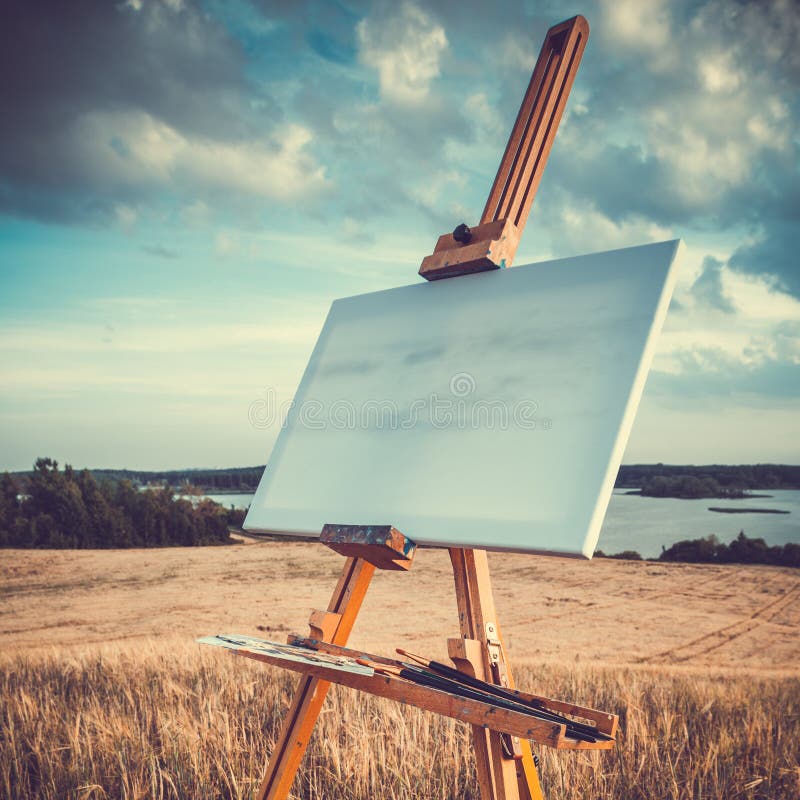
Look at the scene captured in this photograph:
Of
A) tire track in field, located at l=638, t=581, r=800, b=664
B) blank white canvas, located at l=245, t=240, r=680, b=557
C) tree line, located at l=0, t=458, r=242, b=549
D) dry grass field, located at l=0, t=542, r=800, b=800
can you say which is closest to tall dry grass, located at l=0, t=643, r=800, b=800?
dry grass field, located at l=0, t=542, r=800, b=800

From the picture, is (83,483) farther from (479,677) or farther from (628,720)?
(479,677)

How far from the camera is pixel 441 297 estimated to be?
7.14ft

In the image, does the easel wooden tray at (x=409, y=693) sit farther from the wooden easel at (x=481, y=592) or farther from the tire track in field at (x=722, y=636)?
the tire track in field at (x=722, y=636)

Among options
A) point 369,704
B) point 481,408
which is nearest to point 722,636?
point 369,704

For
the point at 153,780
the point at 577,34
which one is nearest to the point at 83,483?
the point at 153,780

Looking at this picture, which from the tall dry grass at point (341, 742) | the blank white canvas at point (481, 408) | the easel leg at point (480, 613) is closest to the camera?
the blank white canvas at point (481, 408)

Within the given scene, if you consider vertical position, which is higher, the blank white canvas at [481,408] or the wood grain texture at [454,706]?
the blank white canvas at [481,408]

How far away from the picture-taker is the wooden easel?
164 centimetres

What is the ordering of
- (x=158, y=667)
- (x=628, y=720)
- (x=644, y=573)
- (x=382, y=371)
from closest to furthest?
(x=382, y=371) < (x=628, y=720) < (x=158, y=667) < (x=644, y=573)

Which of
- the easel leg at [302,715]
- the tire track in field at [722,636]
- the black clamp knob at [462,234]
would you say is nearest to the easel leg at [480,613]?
the easel leg at [302,715]

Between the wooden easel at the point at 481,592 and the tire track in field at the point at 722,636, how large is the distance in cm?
514

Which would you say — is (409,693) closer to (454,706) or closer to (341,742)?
(454,706)

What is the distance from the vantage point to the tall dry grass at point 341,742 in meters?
2.72

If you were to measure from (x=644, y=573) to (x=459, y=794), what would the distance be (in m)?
8.14
